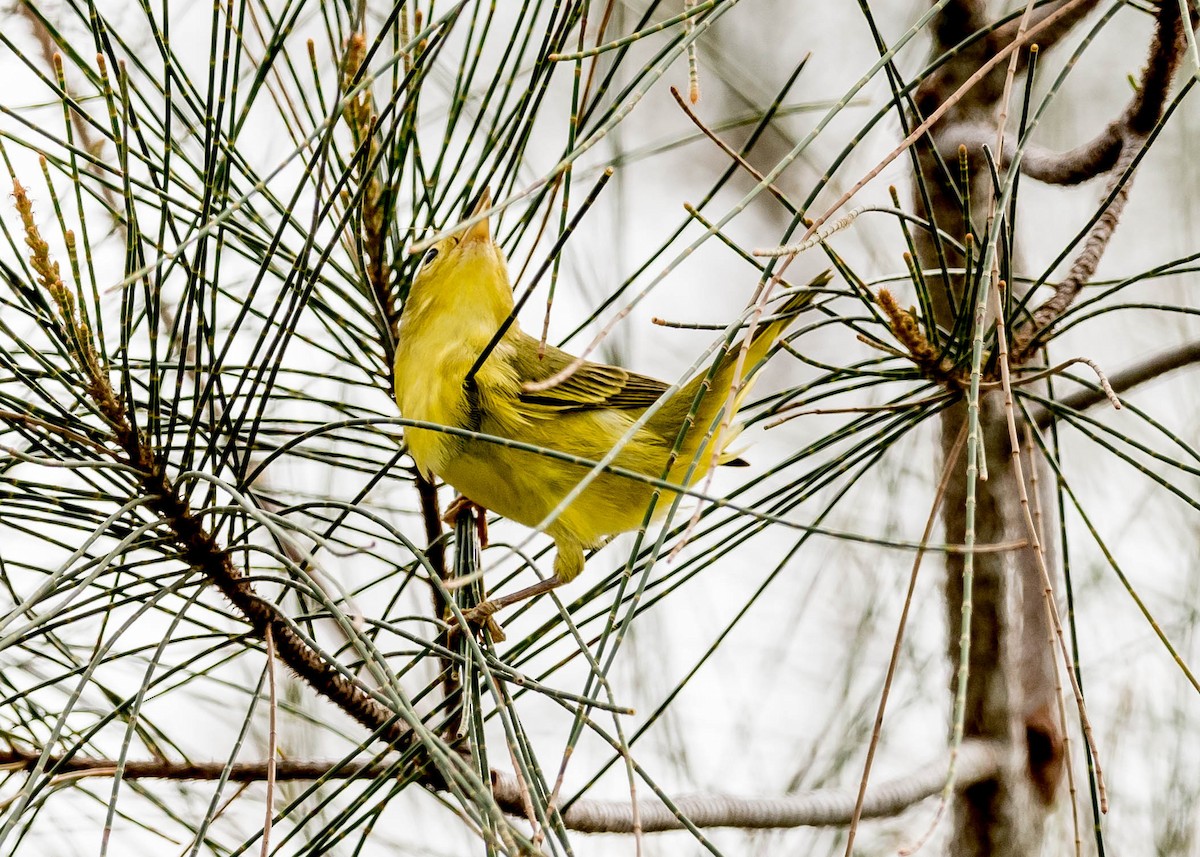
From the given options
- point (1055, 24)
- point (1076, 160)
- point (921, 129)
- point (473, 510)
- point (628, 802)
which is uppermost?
point (1055, 24)

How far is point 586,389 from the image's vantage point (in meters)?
2.21

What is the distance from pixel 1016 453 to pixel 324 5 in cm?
119

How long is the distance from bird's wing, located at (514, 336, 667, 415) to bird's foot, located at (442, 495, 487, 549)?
0.70ft

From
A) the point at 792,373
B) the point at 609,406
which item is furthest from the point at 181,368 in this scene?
the point at 792,373

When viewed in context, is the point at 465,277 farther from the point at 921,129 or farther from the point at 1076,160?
the point at 921,129

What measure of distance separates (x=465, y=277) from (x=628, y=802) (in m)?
0.92

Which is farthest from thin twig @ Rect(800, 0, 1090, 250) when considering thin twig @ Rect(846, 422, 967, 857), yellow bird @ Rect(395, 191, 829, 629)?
yellow bird @ Rect(395, 191, 829, 629)

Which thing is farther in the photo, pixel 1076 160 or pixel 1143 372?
pixel 1143 372

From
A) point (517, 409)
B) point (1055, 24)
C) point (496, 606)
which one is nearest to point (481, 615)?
point (496, 606)

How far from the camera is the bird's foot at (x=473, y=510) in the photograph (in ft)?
6.89

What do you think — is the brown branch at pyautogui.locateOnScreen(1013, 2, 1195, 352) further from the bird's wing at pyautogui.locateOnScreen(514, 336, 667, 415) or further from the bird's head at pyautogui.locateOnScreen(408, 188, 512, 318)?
the bird's head at pyautogui.locateOnScreen(408, 188, 512, 318)

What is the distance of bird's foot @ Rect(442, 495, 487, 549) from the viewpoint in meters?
2.10

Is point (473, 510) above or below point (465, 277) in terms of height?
below

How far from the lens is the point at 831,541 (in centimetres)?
356
